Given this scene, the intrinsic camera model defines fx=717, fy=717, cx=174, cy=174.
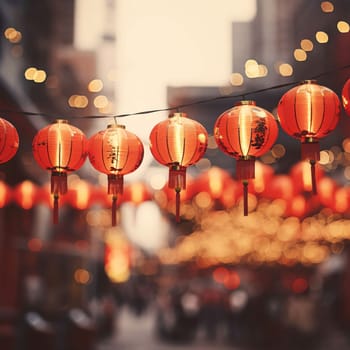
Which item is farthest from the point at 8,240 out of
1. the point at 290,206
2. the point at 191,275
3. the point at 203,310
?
the point at 191,275

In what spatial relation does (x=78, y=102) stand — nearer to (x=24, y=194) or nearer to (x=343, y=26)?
(x=24, y=194)

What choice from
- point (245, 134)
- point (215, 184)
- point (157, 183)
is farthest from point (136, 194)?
point (245, 134)

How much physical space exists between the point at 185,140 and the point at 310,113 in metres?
1.21

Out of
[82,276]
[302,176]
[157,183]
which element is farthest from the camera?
[82,276]

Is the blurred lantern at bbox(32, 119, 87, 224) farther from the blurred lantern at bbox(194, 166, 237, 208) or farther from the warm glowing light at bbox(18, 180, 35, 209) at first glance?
the blurred lantern at bbox(194, 166, 237, 208)

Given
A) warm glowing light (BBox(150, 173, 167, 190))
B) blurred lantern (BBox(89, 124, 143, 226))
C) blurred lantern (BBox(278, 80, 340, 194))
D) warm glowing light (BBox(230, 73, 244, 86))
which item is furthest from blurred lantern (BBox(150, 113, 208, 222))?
warm glowing light (BBox(150, 173, 167, 190))

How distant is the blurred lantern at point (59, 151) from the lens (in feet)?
22.8

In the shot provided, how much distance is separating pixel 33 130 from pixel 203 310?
15.0 meters

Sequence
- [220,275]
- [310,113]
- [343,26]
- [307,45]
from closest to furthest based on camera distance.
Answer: [310,113] < [343,26] < [307,45] < [220,275]

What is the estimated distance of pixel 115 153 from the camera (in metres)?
6.89

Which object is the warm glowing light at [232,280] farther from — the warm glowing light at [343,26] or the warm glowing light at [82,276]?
the warm glowing light at [343,26]

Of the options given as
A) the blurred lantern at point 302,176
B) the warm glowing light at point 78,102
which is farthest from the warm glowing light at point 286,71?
the warm glowing light at point 78,102

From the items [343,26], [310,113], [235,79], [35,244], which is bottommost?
[35,244]

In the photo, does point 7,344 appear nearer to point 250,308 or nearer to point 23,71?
point 23,71
